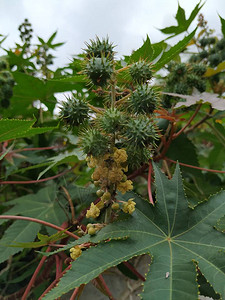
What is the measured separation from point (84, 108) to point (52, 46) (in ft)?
5.69

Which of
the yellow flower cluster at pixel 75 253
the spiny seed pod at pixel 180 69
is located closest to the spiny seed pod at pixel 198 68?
the spiny seed pod at pixel 180 69

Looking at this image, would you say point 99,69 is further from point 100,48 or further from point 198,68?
point 198,68

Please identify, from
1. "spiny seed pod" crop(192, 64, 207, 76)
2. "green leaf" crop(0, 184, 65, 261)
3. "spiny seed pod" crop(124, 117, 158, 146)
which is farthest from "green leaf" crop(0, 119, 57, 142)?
"spiny seed pod" crop(192, 64, 207, 76)

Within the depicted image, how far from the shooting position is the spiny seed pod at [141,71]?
1.07 meters

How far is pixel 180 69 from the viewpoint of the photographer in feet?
5.89

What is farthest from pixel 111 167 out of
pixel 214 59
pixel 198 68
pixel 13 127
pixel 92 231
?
pixel 214 59

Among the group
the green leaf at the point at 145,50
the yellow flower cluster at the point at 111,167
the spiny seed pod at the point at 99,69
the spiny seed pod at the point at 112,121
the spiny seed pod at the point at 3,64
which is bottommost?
the yellow flower cluster at the point at 111,167

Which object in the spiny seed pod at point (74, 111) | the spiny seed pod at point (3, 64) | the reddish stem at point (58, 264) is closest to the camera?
the spiny seed pod at point (74, 111)

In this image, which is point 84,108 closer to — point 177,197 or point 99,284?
point 177,197

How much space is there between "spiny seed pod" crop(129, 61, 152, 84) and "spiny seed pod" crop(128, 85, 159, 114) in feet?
0.24

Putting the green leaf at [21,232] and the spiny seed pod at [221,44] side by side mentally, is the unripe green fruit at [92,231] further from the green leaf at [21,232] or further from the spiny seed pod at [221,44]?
the spiny seed pod at [221,44]

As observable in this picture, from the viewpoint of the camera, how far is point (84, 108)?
1035 mm

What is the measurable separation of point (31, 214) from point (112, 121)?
1.01 meters

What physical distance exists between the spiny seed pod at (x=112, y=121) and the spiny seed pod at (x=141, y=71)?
0.20 meters
